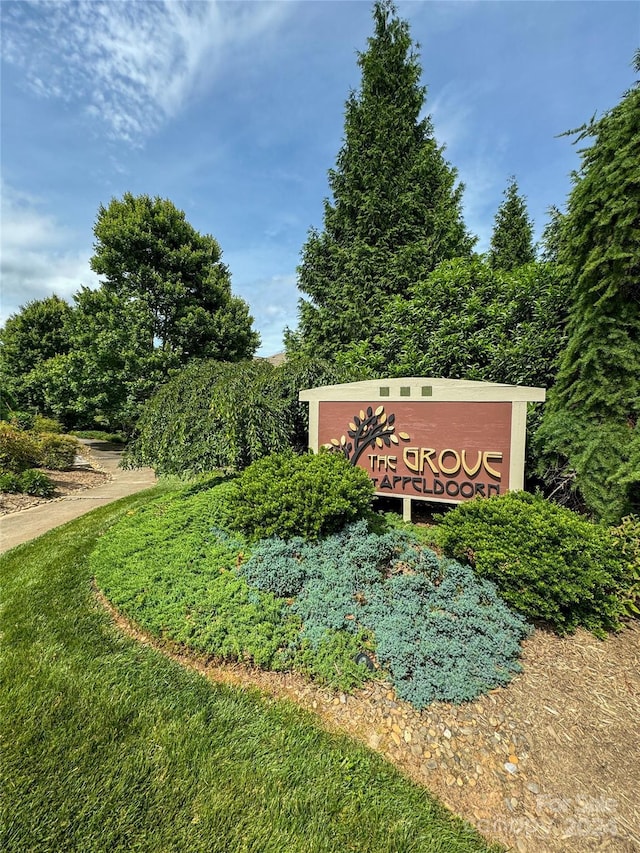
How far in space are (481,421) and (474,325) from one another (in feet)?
7.22

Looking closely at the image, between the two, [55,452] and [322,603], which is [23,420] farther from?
[322,603]

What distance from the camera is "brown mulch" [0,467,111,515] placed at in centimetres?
652

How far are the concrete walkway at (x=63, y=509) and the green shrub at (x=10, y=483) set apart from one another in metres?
0.74

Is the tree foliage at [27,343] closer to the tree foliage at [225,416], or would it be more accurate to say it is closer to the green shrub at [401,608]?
the tree foliage at [225,416]

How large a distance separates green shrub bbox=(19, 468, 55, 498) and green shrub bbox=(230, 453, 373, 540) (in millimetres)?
5650

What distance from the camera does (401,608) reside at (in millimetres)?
2748

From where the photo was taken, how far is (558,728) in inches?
81.0

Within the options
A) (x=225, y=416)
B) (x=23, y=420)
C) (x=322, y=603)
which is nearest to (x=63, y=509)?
(x=225, y=416)

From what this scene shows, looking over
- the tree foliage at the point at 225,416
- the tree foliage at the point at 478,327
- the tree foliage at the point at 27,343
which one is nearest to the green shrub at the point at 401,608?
the tree foliage at the point at 225,416

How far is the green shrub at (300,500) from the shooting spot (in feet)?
11.5

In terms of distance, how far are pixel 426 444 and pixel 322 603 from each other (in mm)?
2374

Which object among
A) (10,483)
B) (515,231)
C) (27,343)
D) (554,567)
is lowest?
(10,483)

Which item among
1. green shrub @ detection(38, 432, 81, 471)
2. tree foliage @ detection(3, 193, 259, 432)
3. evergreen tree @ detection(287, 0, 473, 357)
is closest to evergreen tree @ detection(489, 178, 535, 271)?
evergreen tree @ detection(287, 0, 473, 357)

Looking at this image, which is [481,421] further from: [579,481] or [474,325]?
[474,325]
